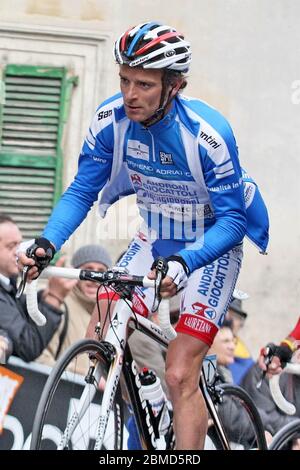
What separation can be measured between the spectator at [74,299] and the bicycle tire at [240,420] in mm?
1243

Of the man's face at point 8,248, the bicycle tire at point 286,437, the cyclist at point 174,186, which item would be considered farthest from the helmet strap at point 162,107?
the bicycle tire at point 286,437

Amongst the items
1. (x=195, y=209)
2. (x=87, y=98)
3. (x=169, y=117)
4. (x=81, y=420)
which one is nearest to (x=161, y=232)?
(x=195, y=209)

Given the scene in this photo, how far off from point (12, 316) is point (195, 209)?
1862 millimetres

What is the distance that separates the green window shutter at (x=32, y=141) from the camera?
11922mm

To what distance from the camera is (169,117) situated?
6.89 meters

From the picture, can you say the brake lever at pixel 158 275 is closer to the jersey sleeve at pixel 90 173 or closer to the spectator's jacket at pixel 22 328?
the jersey sleeve at pixel 90 173

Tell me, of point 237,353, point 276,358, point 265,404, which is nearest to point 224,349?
point 265,404

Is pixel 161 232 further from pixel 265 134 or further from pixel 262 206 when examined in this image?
pixel 265 134

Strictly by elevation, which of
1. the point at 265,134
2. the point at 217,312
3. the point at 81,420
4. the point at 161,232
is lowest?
the point at 81,420

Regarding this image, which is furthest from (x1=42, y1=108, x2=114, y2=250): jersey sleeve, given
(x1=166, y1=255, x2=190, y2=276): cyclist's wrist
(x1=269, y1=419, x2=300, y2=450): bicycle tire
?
(x1=269, y1=419, x2=300, y2=450): bicycle tire

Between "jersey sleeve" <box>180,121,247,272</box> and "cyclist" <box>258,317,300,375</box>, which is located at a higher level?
"jersey sleeve" <box>180,121,247,272</box>

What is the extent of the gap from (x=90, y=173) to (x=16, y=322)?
67.4 inches

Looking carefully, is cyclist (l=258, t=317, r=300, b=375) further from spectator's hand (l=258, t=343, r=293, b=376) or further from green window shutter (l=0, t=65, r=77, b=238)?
green window shutter (l=0, t=65, r=77, b=238)

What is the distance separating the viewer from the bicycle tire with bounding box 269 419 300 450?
26.8ft
